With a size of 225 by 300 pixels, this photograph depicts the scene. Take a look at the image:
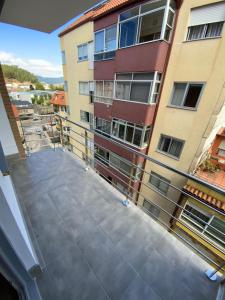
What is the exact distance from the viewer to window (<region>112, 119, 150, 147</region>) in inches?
183

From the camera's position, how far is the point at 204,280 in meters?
1.18

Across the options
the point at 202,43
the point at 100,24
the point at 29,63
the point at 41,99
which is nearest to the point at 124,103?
the point at 202,43

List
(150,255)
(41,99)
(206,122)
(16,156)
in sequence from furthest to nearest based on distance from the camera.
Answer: (41,99) → (206,122) → (16,156) → (150,255)

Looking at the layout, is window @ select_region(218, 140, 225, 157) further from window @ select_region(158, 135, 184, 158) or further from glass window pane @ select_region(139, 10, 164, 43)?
glass window pane @ select_region(139, 10, 164, 43)

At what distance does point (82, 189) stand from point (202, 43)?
4.36 m

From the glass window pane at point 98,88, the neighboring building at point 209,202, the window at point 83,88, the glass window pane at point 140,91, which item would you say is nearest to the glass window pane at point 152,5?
the glass window pane at point 140,91

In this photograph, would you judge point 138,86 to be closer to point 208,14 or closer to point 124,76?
point 124,76

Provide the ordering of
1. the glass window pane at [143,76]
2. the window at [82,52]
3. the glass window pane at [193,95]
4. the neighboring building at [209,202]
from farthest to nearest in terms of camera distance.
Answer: the window at [82,52] < the glass window pane at [143,76] < the neighboring building at [209,202] < the glass window pane at [193,95]

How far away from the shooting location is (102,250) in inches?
53.0

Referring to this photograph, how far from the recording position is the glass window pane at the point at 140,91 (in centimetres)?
412

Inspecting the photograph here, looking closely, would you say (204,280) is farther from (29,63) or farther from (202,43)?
(29,63)

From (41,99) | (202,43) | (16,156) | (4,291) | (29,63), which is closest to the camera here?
(4,291)

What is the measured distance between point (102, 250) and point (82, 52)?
790 centimetres

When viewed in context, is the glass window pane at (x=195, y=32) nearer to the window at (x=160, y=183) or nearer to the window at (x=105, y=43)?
the window at (x=105, y=43)
